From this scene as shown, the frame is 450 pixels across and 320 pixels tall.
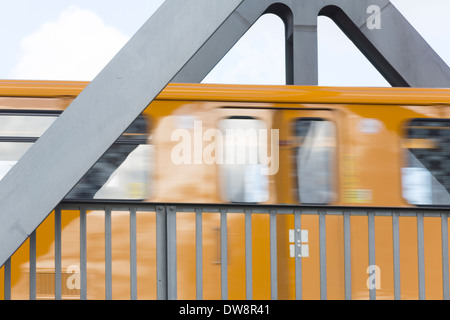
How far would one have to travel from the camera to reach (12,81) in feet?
24.4

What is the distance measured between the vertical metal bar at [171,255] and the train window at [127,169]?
3565mm

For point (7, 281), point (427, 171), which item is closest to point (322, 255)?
point (7, 281)

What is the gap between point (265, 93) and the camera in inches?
296

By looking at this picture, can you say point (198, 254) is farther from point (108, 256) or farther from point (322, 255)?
point (322, 255)

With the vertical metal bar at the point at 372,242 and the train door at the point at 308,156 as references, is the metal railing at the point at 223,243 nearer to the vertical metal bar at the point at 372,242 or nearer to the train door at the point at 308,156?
the vertical metal bar at the point at 372,242

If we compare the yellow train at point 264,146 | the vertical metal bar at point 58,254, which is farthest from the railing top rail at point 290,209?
the yellow train at point 264,146

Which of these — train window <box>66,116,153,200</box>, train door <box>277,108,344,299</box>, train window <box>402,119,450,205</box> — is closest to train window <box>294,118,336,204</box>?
train door <box>277,108,344,299</box>

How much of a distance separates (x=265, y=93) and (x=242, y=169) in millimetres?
1053

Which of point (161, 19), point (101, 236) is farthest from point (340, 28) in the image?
Result: point (161, 19)

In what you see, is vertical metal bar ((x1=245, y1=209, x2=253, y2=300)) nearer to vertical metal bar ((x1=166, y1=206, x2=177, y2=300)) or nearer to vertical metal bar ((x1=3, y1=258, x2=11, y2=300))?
vertical metal bar ((x1=166, y1=206, x2=177, y2=300))

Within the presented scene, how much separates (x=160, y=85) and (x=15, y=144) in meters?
4.52

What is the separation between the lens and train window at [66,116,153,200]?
23.2ft

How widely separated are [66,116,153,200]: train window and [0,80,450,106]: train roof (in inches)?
25.2

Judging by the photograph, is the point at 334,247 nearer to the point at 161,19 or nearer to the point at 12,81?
the point at 161,19
